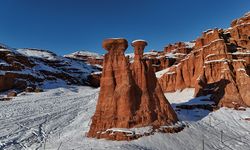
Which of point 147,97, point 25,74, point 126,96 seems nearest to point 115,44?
point 126,96

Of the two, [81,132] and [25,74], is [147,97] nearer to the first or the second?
[81,132]

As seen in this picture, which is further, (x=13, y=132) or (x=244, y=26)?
(x=244, y=26)

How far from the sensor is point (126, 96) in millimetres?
28531

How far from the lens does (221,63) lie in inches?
2023

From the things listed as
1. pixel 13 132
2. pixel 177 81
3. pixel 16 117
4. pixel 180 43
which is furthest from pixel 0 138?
pixel 180 43

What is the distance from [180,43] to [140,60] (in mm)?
93213

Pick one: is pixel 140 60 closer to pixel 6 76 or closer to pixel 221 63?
pixel 221 63

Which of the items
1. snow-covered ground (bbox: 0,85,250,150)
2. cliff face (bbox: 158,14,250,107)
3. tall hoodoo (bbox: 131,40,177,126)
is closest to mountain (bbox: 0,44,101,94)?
snow-covered ground (bbox: 0,85,250,150)

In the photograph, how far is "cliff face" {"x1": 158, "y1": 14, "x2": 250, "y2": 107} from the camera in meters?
46.2

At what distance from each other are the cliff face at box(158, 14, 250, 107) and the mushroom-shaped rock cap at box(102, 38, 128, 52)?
77.6ft

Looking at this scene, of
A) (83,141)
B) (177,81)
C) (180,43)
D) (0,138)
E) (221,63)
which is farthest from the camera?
(180,43)

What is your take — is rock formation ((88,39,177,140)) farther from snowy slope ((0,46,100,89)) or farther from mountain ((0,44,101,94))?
snowy slope ((0,46,100,89))

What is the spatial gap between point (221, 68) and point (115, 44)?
2903 centimetres

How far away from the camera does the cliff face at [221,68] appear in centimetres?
4616
